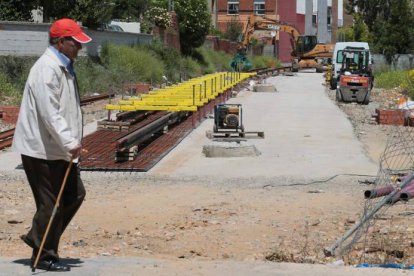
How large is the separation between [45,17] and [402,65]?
84.9ft

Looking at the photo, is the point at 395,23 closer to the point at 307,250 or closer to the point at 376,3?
the point at 376,3

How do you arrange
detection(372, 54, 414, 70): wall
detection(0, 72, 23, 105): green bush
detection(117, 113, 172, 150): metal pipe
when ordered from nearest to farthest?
detection(117, 113, 172, 150): metal pipe
detection(0, 72, 23, 105): green bush
detection(372, 54, 414, 70): wall

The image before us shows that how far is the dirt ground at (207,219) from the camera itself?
8.26m

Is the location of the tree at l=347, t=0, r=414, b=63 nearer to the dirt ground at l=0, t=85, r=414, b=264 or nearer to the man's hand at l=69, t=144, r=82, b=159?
the dirt ground at l=0, t=85, r=414, b=264

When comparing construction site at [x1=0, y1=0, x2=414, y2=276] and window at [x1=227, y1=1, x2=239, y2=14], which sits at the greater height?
window at [x1=227, y1=1, x2=239, y2=14]

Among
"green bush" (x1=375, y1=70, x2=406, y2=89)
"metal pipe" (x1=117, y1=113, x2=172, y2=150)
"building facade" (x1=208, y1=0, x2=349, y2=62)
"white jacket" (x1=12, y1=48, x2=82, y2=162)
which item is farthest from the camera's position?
"building facade" (x1=208, y1=0, x2=349, y2=62)

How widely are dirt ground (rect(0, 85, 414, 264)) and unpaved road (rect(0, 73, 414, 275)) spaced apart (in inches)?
0.5

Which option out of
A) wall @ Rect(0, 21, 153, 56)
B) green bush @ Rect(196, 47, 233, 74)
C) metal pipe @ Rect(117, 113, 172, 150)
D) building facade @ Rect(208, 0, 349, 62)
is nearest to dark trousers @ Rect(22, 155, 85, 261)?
metal pipe @ Rect(117, 113, 172, 150)

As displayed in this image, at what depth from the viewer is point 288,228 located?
9492mm

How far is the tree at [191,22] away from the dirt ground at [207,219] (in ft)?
149

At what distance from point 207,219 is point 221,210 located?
2.11 feet

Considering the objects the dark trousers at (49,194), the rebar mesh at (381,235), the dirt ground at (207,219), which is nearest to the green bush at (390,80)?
the dirt ground at (207,219)

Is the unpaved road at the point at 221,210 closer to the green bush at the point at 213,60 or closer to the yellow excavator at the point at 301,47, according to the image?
the green bush at the point at 213,60

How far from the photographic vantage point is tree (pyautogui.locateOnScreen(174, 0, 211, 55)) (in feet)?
192
